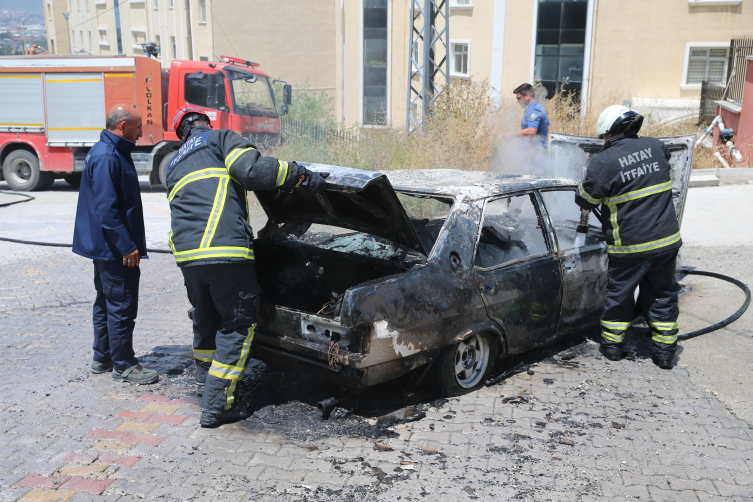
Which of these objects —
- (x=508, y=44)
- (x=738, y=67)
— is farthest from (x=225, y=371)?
(x=508, y=44)

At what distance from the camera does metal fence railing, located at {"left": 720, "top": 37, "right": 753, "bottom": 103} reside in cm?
1596

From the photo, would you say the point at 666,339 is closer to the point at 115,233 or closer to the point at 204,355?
the point at 204,355

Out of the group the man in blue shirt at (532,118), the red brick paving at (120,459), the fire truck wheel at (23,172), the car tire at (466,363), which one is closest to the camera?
the red brick paving at (120,459)

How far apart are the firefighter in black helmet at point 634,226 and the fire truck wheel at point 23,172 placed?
44.2ft

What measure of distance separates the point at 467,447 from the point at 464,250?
1.22 meters

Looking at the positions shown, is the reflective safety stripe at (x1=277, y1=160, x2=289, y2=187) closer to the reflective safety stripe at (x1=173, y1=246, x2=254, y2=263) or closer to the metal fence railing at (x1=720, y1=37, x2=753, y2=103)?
the reflective safety stripe at (x1=173, y1=246, x2=254, y2=263)

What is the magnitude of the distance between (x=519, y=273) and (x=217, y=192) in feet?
6.88

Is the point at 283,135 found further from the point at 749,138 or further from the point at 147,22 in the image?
the point at 147,22

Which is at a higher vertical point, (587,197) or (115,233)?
(587,197)

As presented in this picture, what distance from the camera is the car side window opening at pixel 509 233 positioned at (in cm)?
443

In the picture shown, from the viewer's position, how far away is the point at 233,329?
384 centimetres

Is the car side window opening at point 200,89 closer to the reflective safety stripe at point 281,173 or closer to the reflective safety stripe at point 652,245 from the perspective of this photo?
the reflective safety stripe at point 281,173

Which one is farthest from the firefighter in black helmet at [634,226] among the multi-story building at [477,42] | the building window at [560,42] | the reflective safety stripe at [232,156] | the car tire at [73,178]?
the building window at [560,42]

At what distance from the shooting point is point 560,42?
76.3 feet
